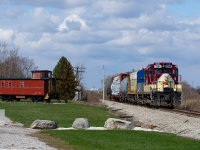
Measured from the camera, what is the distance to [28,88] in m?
46.1

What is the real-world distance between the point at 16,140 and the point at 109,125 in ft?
20.3

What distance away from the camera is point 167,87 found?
84.7ft

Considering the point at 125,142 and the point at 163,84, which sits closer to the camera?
the point at 125,142

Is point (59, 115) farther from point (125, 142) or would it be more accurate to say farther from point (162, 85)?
point (125, 142)

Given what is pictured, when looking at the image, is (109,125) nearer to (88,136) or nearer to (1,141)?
(88,136)

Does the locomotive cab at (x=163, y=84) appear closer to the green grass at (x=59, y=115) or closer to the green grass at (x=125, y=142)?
A: the green grass at (x=59, y=115)

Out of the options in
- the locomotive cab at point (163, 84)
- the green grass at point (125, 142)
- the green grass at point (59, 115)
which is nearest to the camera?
the green grass at point (125, 142)

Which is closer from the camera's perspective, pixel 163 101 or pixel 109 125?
pixel 109 125

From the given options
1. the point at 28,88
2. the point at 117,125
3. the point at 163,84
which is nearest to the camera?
the point at 117,125

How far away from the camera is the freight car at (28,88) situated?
45.7 metres

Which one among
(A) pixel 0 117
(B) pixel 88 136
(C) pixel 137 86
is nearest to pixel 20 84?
(C) pixel 137 86

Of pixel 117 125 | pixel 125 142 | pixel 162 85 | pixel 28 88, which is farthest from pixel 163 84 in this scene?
pixel 28 88

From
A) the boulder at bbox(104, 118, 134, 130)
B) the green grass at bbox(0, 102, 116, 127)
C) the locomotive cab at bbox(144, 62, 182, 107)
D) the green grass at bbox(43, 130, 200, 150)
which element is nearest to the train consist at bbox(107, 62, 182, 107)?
the locomotive cab at bbox(144, 62, 182, 107)

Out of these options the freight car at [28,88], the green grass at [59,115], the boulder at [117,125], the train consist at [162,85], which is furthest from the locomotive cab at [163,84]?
the freight car at [28,88]
